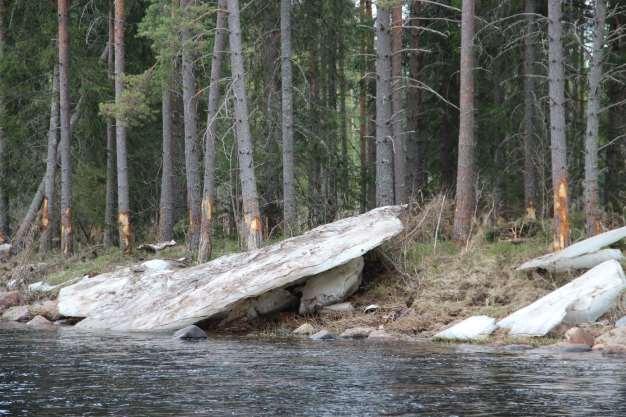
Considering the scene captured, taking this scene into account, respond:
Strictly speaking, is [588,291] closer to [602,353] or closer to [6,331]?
[602,353]

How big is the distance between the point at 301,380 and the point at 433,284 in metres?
6.28

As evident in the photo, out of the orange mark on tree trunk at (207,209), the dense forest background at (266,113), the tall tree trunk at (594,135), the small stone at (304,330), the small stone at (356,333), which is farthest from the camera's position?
the dense forest background at (266,113)

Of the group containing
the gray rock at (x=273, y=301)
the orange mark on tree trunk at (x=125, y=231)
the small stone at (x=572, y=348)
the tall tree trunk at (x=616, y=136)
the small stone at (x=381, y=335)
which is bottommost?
the small stone at (x=381, y=335)

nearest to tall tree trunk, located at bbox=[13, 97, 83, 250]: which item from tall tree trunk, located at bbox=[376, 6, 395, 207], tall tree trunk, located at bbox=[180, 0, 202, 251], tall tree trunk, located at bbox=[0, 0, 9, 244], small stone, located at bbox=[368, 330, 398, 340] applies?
tall tree trunk, located at bbox=[0, 0, 9, 244]

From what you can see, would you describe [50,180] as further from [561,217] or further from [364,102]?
[561,217]

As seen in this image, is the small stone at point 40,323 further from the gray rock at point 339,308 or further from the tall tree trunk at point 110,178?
the tall tree trunk at point 110,178

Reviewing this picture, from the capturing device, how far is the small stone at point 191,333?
43.0ft

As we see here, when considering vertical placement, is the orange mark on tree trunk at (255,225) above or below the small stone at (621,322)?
above

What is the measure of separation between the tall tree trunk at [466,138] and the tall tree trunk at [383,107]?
6.05ft

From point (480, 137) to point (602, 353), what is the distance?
18.1 metres

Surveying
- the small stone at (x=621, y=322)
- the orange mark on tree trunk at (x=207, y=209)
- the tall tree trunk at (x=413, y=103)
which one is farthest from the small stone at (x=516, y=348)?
the tall tree trunk at (x=413, y=103)

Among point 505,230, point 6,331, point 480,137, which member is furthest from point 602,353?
point 480,137

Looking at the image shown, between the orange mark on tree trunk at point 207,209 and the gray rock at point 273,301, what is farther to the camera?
the orange mark on tree trunk at point 207,209

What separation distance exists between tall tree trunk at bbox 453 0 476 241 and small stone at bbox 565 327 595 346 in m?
5.76
